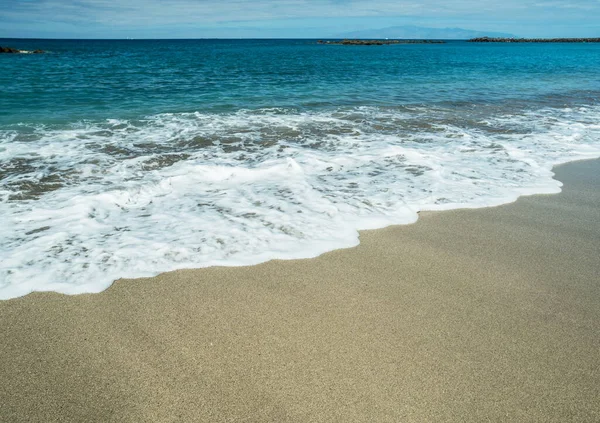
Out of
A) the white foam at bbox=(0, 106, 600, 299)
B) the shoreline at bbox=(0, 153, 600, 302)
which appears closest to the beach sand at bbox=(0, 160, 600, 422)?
the shoreline at bbox=(0, 153, 600, 302)

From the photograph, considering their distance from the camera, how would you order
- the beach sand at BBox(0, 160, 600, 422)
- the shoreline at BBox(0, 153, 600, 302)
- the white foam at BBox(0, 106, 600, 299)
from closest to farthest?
1. the beach sand at BBox(0, 160, 600, 422)
2. the shoreline at BBox(0, 153, 600, 302)
3. the white foam at BBox(0, 106, 600, 299)

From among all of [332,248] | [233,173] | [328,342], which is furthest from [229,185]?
[328,342]

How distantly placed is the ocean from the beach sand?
1.42 feet

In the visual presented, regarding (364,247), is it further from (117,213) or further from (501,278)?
(117,213)

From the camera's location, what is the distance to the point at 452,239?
453cm

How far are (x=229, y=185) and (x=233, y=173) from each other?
1.71 feet

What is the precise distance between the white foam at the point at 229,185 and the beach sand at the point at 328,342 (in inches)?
16.8

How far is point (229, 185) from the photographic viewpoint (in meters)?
6.12

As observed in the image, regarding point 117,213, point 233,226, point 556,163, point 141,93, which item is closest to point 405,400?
point 233,226

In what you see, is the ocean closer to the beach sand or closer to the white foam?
the white foam

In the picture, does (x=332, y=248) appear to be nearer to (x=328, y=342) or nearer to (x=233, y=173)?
(x=328, y=342)

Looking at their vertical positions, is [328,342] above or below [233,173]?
below

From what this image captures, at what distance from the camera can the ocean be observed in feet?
13.6

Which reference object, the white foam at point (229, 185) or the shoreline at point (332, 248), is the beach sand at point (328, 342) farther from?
the white foam at point (229, 185)
